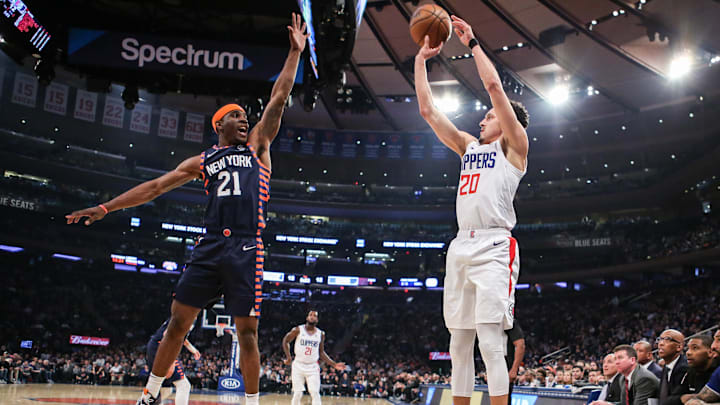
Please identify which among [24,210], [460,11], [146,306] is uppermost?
[460,11]

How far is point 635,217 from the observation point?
34438 mm

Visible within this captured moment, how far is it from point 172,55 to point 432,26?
18.5 feet

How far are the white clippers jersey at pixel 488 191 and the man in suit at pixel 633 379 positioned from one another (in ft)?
10.2

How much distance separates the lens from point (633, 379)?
635 centimetres

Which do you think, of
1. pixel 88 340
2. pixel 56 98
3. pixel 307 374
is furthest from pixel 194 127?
pixel 307 374

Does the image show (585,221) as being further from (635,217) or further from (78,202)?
(78,202)

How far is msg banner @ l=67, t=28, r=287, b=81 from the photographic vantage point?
9070mm

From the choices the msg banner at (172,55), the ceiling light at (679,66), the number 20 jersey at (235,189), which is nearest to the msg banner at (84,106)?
the msg banner at (172,55)

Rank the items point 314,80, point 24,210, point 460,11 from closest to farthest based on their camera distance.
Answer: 1. point 314,80
2. point 460,11
3. point 24,210

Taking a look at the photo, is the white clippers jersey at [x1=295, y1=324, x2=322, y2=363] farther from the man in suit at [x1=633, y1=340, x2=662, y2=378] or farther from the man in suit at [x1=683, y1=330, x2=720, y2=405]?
the man in suit at [x1=683, y1=330, x2=720, y2=405]

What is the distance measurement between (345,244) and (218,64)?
1167 inches

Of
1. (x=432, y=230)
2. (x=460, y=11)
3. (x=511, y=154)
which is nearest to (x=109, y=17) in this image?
(x=511, y=154)

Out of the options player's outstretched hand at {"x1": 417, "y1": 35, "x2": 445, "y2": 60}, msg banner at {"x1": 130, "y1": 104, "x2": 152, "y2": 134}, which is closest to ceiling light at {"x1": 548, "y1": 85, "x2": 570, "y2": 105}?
msg banner at {"x1": 130, "y1": 104, "x2": 152, "y2": 134}

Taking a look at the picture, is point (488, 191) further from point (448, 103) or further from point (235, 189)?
point (448, 103)
